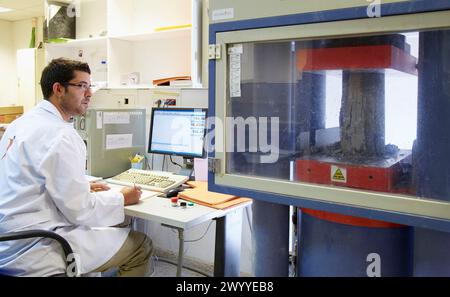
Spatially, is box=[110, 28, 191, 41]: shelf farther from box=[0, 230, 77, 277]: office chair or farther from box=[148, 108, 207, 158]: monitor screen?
box=[0, 230, 77, 277]: office chair

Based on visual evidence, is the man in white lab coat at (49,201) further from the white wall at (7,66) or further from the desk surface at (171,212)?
the white wall at (7,66)

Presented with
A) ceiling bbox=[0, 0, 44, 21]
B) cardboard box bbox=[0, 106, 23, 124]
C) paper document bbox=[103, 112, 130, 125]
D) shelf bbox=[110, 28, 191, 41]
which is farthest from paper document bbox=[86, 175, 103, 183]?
ceiling bbox=[0, 0, 44, 21]

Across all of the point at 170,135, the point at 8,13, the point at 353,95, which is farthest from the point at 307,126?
the point at 8,13

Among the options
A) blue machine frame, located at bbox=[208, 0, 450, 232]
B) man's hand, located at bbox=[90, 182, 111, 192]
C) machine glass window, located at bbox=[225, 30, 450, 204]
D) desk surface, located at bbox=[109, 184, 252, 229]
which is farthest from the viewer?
man's hand, located at bbox=[90, 182, 111, 192]

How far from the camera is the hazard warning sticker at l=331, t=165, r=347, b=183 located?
111 centimetres

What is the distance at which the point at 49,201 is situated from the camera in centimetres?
161

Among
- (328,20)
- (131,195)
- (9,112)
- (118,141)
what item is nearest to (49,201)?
(131,195)

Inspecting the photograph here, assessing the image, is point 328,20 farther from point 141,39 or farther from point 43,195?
point 141,39

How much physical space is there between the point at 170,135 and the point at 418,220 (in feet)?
5.74

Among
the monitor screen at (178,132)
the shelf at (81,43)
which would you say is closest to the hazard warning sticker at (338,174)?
the monitor screen at (178,132)

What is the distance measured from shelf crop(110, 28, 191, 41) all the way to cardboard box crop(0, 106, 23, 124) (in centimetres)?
209

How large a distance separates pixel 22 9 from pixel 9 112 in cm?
118

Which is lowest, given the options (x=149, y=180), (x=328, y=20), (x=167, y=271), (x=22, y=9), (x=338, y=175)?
(x=167, y=271)

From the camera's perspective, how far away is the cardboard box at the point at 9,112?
419 centimetres
